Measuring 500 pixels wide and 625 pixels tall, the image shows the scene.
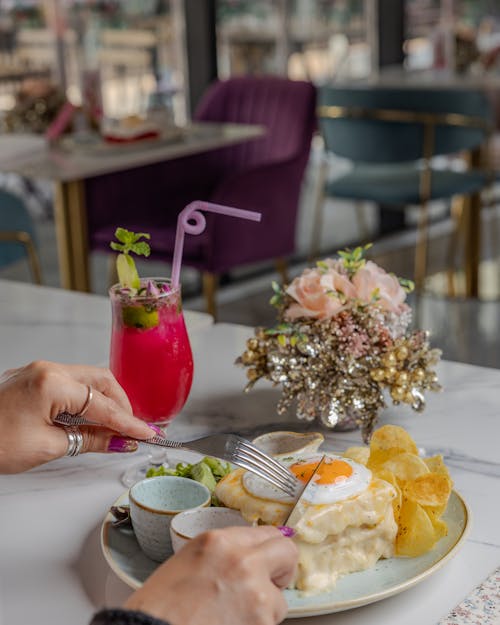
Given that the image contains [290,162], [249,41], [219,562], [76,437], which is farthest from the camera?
[249,41]

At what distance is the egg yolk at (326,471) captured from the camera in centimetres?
95

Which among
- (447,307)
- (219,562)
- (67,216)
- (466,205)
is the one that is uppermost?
(219,562)

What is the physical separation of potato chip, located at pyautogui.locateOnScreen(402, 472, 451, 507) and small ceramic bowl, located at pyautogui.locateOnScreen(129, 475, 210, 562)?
191 millimetres

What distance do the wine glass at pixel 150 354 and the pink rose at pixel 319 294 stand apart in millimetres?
162

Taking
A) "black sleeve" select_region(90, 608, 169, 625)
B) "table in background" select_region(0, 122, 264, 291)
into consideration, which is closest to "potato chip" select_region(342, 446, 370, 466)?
"black sleeve" select_region(90, 608, 169, 625)

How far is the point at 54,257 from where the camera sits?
493cm

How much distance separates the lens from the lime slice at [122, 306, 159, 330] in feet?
3.90

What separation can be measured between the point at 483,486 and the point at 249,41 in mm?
4315

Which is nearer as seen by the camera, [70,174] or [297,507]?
[297,507]

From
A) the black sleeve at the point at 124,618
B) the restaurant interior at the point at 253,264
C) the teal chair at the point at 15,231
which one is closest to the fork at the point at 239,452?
the restaurant interior at the point at 253,264

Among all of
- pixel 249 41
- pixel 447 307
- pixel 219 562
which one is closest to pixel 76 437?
pixel 219 562

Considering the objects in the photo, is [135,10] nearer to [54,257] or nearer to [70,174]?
[54,257]

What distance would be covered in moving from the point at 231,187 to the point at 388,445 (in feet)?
7.90

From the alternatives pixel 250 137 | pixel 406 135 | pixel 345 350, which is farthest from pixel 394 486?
pixel 406 135
